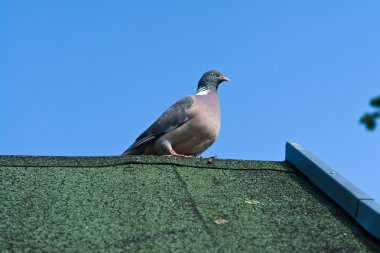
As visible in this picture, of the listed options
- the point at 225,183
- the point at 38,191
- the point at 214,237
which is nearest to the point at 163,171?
the point at 225,183

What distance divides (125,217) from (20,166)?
111 cm

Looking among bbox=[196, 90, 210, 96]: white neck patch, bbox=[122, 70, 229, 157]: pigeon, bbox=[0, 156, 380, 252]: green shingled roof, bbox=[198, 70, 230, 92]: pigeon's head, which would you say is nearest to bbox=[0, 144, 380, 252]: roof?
bbox=[0, 156, 380, 252]: green shingled roof

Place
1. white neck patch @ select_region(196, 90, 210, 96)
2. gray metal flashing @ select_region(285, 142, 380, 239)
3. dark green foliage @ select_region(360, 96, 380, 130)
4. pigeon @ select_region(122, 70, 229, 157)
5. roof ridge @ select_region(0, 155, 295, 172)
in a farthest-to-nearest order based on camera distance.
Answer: white neck patch @ select_region(196, 90, 210, 96) < pigeon @ select_region(122, 70, 229, 157) < roof ridge @ select_region(0, 155, 295, 172) < gray metal flashing @ select_region(285, 142, 380, 239) < dark green foliage @ select_region(360, 96, 380, 130)

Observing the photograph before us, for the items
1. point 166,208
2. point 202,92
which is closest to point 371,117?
point 166,208

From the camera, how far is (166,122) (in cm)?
555

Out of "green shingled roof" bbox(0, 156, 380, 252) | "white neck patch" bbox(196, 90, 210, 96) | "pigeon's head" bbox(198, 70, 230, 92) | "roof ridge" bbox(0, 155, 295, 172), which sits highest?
"pigeon's head" bbox(198, 70, 230, 92)

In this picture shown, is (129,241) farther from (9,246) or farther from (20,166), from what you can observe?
(20,166)

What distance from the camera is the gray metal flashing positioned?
301cm

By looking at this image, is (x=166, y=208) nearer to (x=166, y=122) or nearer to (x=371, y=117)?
(x=371, y=117)

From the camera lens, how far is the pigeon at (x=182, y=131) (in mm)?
5535

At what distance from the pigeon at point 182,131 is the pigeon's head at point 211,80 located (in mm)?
477

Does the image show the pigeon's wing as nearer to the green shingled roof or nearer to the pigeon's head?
the pigeon's head

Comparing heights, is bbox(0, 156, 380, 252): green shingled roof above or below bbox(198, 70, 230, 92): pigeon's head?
below

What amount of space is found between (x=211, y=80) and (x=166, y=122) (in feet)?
3.14
